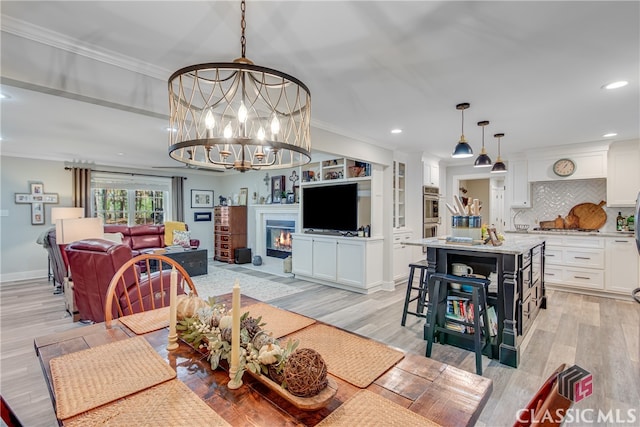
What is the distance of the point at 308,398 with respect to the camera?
0.90m

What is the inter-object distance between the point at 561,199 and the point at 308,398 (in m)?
6.25

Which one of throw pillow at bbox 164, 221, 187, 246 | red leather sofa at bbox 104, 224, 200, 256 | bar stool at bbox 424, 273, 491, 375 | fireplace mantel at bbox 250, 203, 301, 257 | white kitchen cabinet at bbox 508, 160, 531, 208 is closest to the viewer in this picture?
bar stool at bbox 424, 273, 491, 375

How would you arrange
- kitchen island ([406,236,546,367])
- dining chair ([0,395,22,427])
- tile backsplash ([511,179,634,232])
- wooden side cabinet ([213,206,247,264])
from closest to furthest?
dining chair ([0,395,22,427]) → kitchen island ([406,236,546,367]) → tile backsplash ([511,179,634,232]) → wooden side cabinet ([213,206,247,264])

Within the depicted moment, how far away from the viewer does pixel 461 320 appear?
9.02ft

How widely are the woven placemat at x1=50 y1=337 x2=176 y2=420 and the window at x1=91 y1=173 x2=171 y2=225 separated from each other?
6.77 metres

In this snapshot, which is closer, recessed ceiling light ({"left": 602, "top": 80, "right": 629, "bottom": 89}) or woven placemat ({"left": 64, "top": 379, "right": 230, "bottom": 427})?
woven placemat ({"left": 64, "top": 379, "right": 230, "bottom": 427})

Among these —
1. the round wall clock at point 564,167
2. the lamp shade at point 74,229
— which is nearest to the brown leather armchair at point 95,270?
the lamp shade at point 74,229

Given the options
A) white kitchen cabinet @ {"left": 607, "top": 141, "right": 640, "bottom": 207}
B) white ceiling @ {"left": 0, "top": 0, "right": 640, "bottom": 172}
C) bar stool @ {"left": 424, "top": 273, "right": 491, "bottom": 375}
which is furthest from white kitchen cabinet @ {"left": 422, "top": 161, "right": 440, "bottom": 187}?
bar stool @ {"left": 424, "top": 273, "right": 491, "bottom": 375}

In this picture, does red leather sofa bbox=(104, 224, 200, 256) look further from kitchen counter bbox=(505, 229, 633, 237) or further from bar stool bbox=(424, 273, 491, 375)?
kitchen counter bbox=(505, 229, 633, 237)

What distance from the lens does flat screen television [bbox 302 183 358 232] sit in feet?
16.4

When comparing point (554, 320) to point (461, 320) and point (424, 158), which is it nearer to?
point (461, 320)

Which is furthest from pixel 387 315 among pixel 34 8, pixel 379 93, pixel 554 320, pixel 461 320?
pixel 34 8

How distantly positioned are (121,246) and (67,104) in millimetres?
1652

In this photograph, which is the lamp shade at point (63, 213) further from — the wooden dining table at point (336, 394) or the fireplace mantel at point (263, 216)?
the wooden dining table at point (336, 394)
